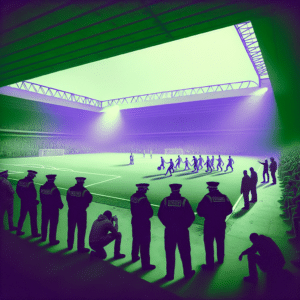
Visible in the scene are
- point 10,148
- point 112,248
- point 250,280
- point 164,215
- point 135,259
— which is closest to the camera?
point 250,280

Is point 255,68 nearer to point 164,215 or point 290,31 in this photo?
point 290,31

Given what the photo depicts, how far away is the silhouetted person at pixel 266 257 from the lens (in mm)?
2885

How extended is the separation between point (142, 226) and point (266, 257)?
2.13m

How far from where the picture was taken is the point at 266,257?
299 centimetres

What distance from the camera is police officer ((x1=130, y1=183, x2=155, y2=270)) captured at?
12.2 feet

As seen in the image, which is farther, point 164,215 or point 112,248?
point 112,248

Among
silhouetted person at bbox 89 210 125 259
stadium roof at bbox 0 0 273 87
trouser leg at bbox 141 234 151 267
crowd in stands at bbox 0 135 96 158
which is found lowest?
trouser leg at bbox 141 234 151 267

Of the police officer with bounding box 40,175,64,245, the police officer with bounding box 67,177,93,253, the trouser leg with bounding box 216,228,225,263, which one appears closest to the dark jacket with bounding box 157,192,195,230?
the trouser leg with bounding box 216,228,225,263

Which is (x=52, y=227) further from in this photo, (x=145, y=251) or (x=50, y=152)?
(x=50, y=152)

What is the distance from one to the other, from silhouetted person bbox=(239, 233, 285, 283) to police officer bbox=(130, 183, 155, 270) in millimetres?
1762

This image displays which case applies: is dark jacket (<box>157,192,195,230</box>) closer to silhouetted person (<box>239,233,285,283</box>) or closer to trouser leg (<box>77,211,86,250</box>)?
silhouetted person (<box>239,233,285,283</box>)

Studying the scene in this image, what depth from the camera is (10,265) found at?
3.72 metres

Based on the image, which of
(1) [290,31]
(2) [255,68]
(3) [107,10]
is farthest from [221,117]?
(3) [107,10]

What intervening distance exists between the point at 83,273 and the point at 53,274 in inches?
20.9
